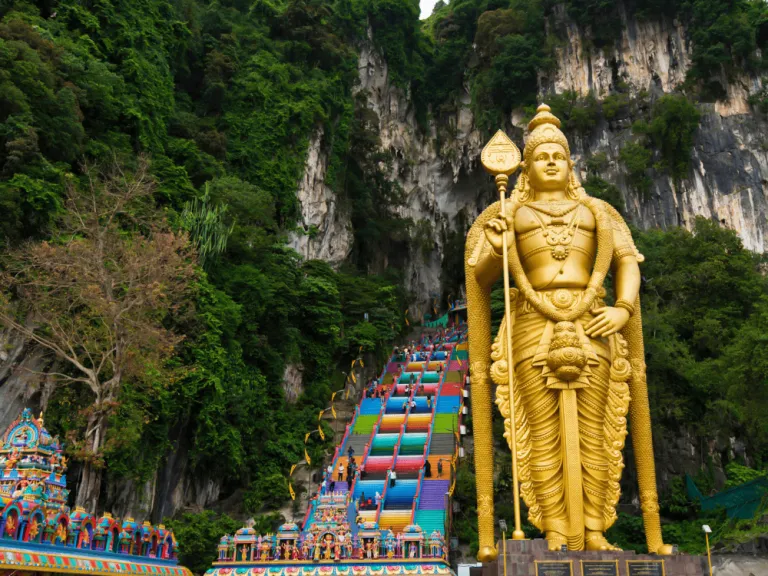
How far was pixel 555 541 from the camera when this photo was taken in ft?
20.8

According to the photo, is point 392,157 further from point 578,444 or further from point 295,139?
point 578,444

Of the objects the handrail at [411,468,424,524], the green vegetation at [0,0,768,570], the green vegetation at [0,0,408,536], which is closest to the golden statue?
the handrail at [411,468,424,524]

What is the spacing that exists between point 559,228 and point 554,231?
0.07 metres

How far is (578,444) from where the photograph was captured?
658 centimetres

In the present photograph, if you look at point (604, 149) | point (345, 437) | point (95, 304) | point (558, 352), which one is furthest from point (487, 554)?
point (604, 149)

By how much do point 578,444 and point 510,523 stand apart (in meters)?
6.53

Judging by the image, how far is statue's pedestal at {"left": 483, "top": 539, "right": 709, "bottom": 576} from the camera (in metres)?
5.87

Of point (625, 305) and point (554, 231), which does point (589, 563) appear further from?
point (554, 231)

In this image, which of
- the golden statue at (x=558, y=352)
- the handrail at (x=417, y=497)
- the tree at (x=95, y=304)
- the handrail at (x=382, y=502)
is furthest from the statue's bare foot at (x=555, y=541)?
the tree at (x=95, y=304)

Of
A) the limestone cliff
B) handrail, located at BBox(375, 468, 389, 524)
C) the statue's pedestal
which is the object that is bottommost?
the statue's pedestal

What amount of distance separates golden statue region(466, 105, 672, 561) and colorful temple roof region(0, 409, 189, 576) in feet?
12.6

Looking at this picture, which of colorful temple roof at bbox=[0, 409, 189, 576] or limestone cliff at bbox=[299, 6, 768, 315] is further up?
limestone cliff at bbox=[299, 6, 768, 315]

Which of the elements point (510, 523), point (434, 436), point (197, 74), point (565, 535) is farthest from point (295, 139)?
point (565, 535)

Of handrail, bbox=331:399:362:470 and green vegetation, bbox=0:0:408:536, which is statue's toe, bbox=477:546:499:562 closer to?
green vegetation, bbox=0:0:408:536
